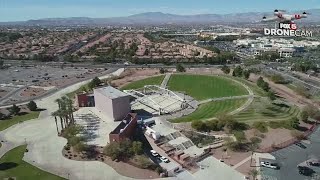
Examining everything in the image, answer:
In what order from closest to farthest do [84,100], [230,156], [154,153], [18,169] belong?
[18,169], [230,156], [154,153], [84,100]

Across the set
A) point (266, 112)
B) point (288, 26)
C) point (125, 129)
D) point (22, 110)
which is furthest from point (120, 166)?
point (22, 110)

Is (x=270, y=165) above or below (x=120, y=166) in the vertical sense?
below

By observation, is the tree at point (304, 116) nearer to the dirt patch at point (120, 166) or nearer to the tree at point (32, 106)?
the dirt patch at point (120, 166)

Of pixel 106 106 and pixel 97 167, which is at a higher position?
pixel 106 106

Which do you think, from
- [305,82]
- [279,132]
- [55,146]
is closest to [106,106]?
[55,146]

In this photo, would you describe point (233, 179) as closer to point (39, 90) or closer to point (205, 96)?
point (205, 96)

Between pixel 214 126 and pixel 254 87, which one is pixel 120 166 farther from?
pixel 254 87
